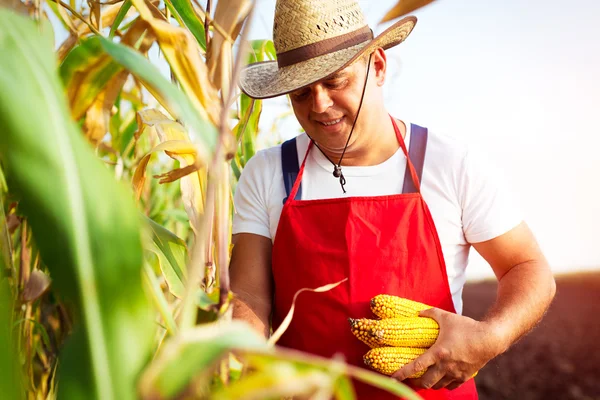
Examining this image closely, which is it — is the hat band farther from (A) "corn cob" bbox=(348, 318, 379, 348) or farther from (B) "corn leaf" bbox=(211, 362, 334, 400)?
(B) "corn leaf" bbox=(211, 362, 334, 400)

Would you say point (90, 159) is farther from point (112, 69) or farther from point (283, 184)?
point (283, 184)

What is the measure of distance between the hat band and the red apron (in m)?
0.28

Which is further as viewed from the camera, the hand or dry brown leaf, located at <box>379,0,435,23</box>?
the hand

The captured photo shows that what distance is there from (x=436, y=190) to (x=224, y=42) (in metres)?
0.70

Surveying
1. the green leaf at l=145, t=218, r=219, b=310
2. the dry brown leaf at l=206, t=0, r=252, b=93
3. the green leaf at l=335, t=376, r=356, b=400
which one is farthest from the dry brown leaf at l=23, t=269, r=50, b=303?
the green leaf at l=335, t=376, r=356, b=400

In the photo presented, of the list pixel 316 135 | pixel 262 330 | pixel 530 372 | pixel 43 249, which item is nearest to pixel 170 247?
pixel 262 330

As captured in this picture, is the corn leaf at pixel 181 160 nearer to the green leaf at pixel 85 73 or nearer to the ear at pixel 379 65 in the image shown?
the green leaf at pixel 85 73

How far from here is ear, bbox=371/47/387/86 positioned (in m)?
1.20

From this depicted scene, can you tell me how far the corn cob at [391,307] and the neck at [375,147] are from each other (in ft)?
1.06

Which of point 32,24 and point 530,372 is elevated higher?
point 32,24

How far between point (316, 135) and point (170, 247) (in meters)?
0.41

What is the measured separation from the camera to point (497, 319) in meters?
1.09

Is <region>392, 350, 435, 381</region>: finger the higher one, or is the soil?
<region>392, 350, 435, 381</region>: finger

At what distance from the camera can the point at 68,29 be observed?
1.15 metres
